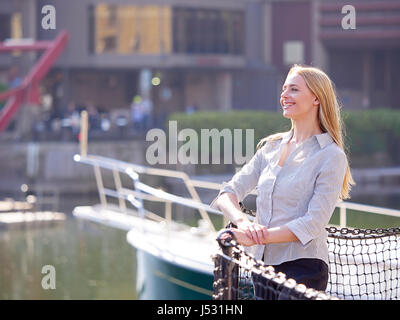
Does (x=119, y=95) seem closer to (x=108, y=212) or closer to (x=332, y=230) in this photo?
(x=108, y=212)

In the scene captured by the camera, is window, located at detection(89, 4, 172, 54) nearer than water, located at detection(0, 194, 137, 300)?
No

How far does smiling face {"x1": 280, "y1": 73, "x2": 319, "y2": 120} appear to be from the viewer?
3361mm

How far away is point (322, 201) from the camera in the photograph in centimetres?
326

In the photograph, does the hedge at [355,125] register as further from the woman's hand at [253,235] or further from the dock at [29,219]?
the woman's hand at [253,235]

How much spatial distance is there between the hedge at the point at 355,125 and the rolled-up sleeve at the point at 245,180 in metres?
25.9

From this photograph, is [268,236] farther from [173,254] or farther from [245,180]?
[173,254]

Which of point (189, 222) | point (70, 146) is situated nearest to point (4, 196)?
point (70, 146)

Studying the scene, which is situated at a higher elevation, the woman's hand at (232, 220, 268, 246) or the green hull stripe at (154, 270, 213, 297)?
the woman's hand at (232, 220, 268, 246)

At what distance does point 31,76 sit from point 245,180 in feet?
101

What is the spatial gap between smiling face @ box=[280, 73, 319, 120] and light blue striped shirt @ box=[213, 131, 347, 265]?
11 centimetres

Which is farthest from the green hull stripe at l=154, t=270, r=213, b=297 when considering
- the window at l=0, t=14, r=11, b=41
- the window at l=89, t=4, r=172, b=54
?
the window at l=0, t=14, r=11, b=41

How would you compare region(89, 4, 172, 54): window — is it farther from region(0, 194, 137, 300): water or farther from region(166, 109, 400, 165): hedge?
region(0, 194, 137, 300): water

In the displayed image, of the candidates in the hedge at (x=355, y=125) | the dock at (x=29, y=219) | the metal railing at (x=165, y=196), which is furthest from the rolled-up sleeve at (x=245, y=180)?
the hedge at (x=355, y=125)

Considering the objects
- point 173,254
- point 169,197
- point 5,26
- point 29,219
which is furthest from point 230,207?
point 5,26
